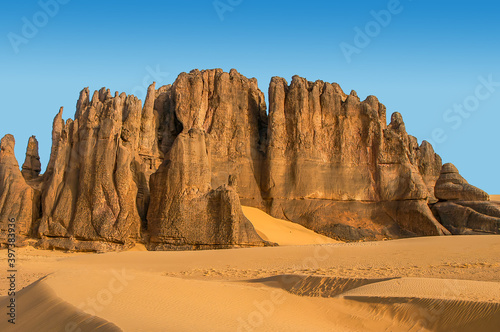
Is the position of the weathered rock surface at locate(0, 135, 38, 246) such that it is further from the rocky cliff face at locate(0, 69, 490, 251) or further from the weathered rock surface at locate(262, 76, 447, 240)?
the weathered rock surface at locate(262, 76, 447, 240)

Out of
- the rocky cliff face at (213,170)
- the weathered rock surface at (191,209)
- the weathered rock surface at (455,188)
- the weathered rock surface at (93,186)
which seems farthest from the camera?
the weathered rock surface at (455,188)

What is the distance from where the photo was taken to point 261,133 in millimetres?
27078

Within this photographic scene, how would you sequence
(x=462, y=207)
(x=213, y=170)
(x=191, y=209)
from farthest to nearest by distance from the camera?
(x=213, y=170) < (x=462, y=207) < (x=191, y=209)

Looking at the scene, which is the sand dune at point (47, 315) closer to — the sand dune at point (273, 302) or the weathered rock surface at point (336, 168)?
the sand dune at point (273, 302)

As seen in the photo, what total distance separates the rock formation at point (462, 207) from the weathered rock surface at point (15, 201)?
19.5 meters

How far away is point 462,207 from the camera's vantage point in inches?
903

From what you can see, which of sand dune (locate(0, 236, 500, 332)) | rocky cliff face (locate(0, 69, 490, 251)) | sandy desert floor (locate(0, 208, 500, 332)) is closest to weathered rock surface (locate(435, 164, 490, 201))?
rocky cliff face (locate(0, 69, 490, 251))

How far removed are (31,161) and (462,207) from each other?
71.5ft

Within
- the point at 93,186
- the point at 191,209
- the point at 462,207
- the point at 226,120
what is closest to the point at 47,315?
the point at 191,209

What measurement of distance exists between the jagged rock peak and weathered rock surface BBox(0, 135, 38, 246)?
109 inches

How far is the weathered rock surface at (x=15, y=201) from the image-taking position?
62.4 feet

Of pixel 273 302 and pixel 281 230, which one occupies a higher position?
pixel 281 230

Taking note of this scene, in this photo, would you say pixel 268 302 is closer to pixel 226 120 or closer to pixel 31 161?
pixel 226 120

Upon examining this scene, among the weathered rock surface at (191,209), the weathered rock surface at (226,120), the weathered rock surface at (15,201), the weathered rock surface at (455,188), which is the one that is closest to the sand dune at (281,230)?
the weathered rock surface at (226,120)
